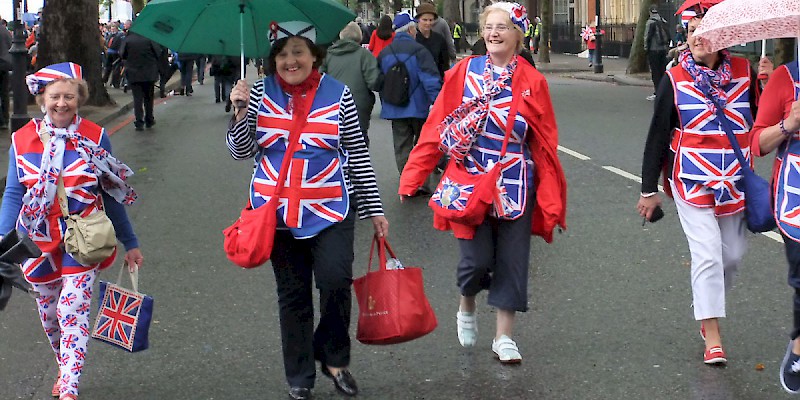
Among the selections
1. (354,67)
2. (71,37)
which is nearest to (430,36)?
(354,67)

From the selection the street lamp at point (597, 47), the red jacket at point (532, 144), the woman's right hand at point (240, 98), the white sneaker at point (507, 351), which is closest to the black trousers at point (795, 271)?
the red jacket at point (532, 144)

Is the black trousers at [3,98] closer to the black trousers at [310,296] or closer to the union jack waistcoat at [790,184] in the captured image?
the black trousers at [310,296]

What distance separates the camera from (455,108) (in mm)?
5781

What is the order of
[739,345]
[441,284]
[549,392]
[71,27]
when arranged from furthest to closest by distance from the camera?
[71,27], [441,284], [739,345], [549,392]

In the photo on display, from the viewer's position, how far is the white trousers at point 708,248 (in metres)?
5.79

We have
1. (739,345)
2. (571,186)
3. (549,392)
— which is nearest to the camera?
(549,392)

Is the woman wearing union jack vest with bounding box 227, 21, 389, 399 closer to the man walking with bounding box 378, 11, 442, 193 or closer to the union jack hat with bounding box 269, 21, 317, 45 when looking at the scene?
the union jack hat with bounding box 269, 21, 317, 45

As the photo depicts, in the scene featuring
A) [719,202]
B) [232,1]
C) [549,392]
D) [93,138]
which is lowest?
[549,392]

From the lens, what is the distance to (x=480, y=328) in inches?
264

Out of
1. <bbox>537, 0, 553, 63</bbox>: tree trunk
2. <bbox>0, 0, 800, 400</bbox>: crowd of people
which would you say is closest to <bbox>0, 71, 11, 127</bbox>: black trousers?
<bbox>0, 0, 800, 400</bbox>: crowd of people

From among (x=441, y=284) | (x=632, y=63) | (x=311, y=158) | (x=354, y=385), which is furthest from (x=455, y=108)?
(x=632, y=63)

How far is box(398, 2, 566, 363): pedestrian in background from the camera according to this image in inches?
224

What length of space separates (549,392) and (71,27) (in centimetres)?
1992

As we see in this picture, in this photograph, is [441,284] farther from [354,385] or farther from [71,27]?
[71,27]
